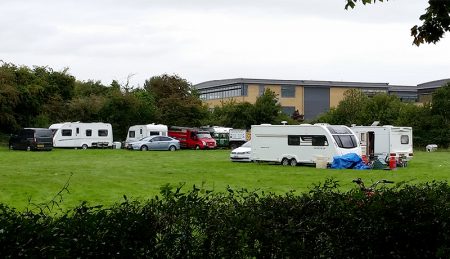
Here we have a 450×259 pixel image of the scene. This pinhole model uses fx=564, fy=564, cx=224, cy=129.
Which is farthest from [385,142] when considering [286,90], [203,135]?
[286,90]

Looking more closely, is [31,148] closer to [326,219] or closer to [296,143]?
[296,143]

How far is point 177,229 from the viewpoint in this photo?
425 cm

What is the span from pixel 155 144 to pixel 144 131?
4119mm

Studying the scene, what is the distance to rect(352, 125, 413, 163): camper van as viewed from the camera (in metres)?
29.8

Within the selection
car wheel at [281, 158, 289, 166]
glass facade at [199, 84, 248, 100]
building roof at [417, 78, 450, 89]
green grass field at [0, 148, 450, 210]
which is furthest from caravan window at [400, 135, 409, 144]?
building roof at [417, 78, 450, 89]

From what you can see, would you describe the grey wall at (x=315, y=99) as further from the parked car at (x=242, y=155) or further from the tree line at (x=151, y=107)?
the parked car at (x=242, y=155)

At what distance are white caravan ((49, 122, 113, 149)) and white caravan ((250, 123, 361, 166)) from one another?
2032 centimetres

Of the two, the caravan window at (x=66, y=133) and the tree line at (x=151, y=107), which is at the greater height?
the tree line at (x=151, y=107)

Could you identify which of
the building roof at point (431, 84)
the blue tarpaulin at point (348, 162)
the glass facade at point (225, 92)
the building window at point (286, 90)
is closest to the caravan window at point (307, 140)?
the blue tarpaulin at point (348, 162)

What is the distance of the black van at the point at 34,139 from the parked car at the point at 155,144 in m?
6.44

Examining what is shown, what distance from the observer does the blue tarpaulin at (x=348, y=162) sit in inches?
1047

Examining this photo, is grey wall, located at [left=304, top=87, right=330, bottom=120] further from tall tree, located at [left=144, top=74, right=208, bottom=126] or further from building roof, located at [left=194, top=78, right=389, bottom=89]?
tall tree, located at [left=144, top=74, right=208, bottom=126]

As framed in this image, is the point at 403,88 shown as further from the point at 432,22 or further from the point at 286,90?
the point at 432,22

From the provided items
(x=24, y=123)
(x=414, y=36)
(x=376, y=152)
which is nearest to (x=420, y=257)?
(x=414, y=36)
